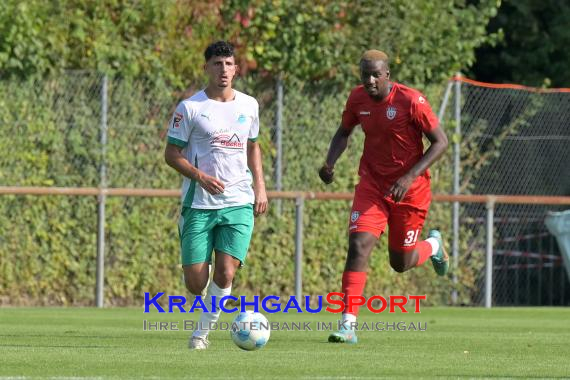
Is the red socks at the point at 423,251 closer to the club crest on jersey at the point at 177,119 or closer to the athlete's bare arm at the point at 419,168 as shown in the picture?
the athlete's bare arm at the point at 419,168

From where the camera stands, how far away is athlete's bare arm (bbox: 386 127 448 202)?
10.8 meters

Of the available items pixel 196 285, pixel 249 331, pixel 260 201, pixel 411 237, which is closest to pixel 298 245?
pixel 411 237

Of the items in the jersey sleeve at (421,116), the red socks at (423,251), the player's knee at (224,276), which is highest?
the jersey sleeve at (421,116)

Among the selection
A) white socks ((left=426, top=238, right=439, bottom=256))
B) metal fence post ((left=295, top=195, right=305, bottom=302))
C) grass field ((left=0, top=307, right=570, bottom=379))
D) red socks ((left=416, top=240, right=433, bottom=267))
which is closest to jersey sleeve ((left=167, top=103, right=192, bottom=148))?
grass field ((left=0, top=307, right=570, bottom=379))

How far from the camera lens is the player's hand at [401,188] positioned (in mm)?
10820

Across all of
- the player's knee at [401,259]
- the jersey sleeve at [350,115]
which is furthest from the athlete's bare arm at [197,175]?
the player's knee at [401,259]

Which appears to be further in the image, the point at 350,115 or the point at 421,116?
the point at 350,115

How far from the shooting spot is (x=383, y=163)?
11211 millimetres

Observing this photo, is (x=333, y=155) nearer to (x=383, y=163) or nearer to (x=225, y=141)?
(x=383, y=163)

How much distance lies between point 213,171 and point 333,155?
1.64 metres

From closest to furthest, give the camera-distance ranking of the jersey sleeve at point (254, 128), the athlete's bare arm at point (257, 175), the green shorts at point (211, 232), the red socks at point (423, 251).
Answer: the green shorts at point (211, 232) < the jersey sleeve at point (254, 128) < the athlete's bare arm at point (257, 175) < the red socks at point (423, 251)

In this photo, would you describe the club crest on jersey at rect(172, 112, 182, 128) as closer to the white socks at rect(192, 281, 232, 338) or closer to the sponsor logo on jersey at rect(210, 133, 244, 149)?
the sponsor logo on jersey at rect(210, 133, 244, 149)

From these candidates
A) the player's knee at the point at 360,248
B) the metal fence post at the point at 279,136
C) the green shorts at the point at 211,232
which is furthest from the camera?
the metal fence post at the point at 279,136

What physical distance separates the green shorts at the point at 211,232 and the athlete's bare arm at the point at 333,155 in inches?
51.2
